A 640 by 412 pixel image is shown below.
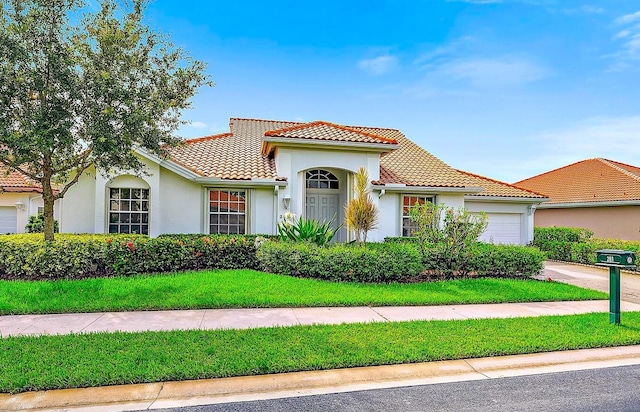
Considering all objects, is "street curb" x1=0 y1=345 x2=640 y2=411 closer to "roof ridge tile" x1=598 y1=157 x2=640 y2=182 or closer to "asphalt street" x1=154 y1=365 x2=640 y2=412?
"asphalt street" x1=154 y1=365 x2=640 y2=412

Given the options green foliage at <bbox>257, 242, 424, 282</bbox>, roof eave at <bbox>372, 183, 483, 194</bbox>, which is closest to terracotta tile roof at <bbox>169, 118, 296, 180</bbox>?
roof eave at <bbox>372, 183, 483, 194</bbox>

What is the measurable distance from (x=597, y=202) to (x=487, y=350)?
1996cm

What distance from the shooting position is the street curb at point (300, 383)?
157 inches

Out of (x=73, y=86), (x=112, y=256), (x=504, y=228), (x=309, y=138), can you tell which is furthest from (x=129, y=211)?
(x=504, y=228)

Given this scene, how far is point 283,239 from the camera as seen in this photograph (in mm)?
12039

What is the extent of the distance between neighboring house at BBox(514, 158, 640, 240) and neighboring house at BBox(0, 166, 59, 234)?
Answer: 2674cm

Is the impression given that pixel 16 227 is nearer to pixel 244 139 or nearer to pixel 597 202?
pixel 244 139

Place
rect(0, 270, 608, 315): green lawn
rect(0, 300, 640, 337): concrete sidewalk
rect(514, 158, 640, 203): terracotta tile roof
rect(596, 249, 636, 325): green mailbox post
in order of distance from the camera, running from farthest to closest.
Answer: rect(514, 158, 640, 203): terracotta tile roof
rect(0, 270, 608, 315): green lawn
rect(596, 249, 636, 325): green mailbox post
rect(0, 300, 640, 337): concrete sidewalk

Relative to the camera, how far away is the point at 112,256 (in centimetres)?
1015

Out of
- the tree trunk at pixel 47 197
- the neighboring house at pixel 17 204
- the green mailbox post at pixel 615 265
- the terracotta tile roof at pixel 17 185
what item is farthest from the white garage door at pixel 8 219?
the green mailbox post at pixel 615 265

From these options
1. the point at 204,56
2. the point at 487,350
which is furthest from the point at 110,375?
the point at 204,56

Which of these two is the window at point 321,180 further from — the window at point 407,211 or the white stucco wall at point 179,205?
the white stucco wall at point 179,205

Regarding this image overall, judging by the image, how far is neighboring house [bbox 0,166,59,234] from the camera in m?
16.1

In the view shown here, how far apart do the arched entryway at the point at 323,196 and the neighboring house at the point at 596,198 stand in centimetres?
1469
